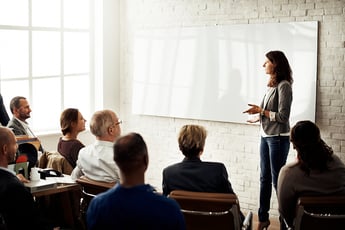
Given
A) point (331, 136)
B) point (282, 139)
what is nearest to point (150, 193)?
point (282, 139)

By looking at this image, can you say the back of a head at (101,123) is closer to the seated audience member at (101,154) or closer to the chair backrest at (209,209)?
the seated audience member at (101,154)

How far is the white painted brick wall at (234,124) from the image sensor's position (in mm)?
5969

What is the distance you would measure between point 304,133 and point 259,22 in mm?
2845

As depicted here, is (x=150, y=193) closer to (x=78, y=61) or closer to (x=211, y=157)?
(x=211, y=157)

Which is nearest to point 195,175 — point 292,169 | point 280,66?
point 292,169

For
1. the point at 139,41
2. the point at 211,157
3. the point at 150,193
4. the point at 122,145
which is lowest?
the point at 211,157

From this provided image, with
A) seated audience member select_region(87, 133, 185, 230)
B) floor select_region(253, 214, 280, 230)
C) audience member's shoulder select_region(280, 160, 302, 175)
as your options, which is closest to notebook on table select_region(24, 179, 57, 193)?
seated audience member select_region(87, 133, 185, 230)

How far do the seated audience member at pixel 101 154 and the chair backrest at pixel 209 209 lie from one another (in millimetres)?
755

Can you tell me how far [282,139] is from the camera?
223 inches

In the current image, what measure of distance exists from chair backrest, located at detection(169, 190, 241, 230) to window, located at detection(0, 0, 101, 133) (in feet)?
12.7

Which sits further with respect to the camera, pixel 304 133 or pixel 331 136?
pixel 331 136

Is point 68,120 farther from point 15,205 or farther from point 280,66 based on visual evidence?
point 280,66

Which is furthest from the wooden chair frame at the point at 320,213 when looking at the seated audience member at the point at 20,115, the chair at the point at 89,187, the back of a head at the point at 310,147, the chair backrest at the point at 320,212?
the seated audience member at the point at 20,115

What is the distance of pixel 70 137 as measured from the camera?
16.6 ft
